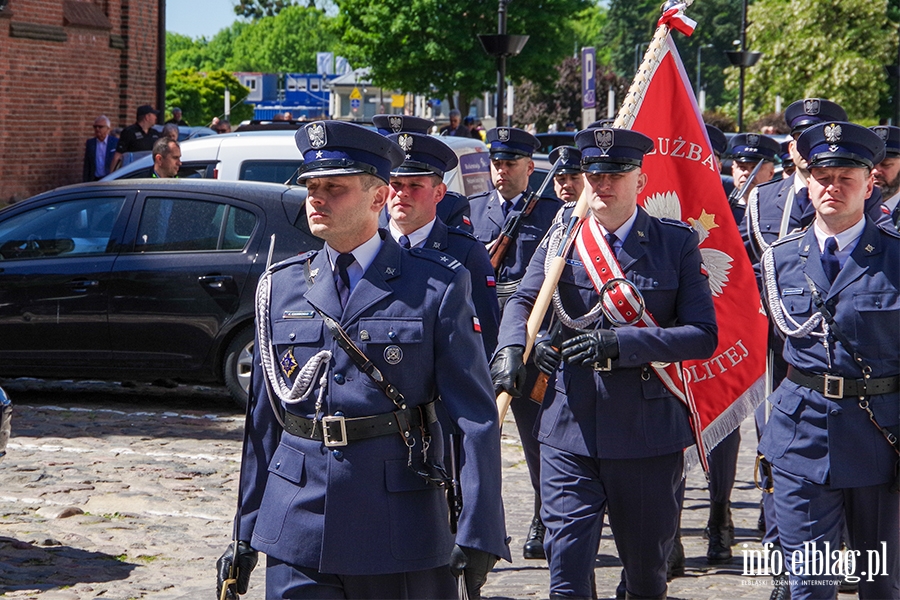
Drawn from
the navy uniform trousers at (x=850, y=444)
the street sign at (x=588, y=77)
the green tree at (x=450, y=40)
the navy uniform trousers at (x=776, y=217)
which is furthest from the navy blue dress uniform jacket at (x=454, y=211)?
the green tree at (x=450, y=40)

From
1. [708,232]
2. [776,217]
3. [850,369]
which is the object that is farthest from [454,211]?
[850,369]

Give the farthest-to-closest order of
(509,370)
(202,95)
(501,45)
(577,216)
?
(202,95) < (501,45) < (577,216) < (509,370)

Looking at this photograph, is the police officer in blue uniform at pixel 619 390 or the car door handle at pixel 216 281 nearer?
the police officer in blue uniform at pixel 619 390

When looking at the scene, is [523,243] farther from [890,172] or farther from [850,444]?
[850,444]

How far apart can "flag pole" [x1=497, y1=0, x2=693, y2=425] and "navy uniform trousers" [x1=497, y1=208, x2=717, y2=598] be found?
0.06 m

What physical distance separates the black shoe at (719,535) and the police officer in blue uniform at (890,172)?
1.79 meters

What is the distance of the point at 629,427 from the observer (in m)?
4.89

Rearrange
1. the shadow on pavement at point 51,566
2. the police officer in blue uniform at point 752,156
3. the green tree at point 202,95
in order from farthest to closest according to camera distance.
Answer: the green tree at point 202,95, the police officer in blue uniform at point 752,156, the shadow on pavement at point 51,566

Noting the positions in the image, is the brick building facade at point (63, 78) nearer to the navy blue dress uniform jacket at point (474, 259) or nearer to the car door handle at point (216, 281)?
the car door handle at point (216, 281)

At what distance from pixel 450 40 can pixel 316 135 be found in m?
40.9

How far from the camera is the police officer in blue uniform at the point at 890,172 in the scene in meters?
6.78

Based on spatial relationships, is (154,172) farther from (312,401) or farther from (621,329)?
(312,401)

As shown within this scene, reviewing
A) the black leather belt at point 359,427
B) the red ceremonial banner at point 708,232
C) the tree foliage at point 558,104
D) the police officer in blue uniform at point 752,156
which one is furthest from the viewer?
the tree foliage at point 558,104

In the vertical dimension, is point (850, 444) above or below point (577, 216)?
below
